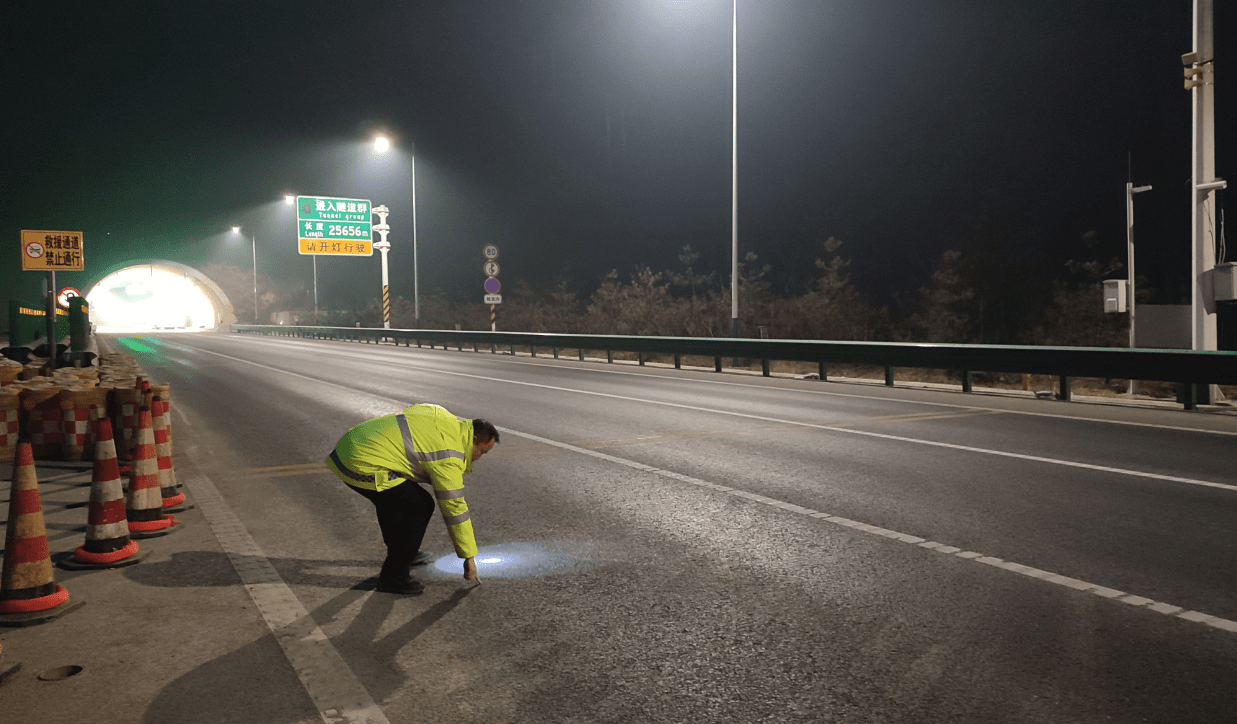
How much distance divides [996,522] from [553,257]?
75.2m

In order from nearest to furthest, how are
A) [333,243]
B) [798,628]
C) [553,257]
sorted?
1. [798,628]
2. [333,243]
3. [553,257]

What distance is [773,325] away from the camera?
117ft

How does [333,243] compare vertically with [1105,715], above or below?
above

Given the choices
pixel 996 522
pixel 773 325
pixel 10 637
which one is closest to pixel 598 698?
pixel 10 637

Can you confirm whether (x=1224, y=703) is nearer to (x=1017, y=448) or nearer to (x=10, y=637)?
(x=10, y=637)

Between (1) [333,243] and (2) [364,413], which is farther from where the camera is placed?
(1) [333,243]

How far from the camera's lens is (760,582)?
5008 mm

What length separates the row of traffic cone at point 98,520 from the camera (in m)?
4.59

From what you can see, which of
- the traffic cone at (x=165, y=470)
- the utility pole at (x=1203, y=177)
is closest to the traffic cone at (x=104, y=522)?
the traffic cone at (x=165, y=470)

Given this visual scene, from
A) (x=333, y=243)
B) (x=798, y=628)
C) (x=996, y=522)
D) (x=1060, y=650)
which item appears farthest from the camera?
(x=333, y=243)

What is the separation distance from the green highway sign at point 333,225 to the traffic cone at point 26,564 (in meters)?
46.1

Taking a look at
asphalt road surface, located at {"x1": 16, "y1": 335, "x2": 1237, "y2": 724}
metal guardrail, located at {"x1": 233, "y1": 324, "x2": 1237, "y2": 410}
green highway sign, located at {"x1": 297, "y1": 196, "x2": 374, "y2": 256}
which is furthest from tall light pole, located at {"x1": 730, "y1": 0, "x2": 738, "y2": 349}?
green highway sign, located at {"x1": 297, "y1": 196, "x2": 374, "y2": 256}

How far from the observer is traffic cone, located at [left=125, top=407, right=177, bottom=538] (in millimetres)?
6348

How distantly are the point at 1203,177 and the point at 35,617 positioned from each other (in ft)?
53.3
